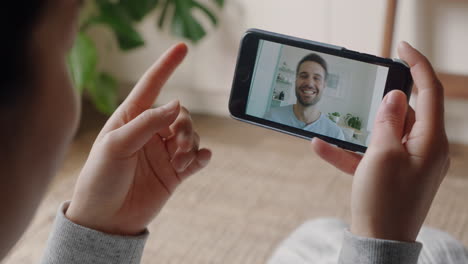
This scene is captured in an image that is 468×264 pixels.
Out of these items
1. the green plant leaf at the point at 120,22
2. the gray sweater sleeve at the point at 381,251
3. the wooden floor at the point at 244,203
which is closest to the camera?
the gray sweater sleeve at the point at 381,251

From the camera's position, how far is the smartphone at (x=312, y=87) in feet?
2.25

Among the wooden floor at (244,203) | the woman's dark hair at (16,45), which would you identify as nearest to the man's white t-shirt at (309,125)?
the woman's dark hair at (16,45)

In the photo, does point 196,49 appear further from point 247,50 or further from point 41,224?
point 247,50

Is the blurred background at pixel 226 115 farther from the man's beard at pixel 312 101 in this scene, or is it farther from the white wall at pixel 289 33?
the man's beard at pixel 312 101

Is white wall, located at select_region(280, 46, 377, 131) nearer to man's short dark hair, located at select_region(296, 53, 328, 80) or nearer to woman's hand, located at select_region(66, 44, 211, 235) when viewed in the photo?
man's short dark hair, located at select_region(296, 53, 328, 80)

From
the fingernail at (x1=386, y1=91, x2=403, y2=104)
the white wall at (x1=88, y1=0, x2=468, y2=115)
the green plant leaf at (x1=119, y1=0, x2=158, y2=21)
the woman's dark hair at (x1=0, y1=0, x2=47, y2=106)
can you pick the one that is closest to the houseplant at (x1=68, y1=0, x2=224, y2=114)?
the green plant leaf at (x1=119, y1=0, x2=158, y2=21)

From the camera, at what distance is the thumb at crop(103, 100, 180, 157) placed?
0.60m

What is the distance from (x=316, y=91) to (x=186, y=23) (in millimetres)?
1104

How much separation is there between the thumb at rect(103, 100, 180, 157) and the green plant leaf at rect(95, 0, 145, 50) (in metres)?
1.13

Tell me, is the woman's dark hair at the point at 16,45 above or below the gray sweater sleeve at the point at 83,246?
above

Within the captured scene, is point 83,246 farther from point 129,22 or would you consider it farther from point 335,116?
point 129,22

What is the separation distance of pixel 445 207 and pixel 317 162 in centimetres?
36

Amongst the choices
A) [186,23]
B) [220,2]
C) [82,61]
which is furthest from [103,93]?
[220,2]

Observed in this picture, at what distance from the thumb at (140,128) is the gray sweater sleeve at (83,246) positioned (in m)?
0.09
